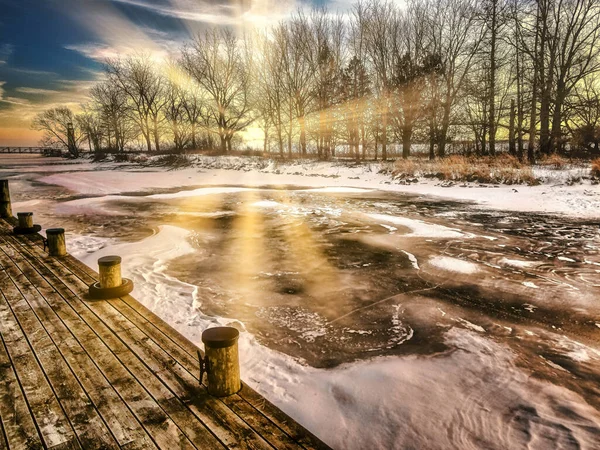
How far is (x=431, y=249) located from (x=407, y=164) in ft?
49.1

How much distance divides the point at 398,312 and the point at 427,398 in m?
1.80

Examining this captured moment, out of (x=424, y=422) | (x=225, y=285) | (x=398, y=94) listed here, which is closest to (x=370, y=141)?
(x=398, y=94)

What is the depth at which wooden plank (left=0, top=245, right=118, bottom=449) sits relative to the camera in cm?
247

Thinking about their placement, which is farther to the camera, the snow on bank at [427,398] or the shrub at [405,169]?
the shrub at [405,169]

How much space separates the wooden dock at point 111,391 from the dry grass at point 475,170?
1786 centimetres

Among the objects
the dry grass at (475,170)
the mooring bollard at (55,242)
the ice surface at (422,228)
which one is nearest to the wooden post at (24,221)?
the mooring bollard at (55,242)

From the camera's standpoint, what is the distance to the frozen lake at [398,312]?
130 inches

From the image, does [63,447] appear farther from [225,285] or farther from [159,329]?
[225,285]

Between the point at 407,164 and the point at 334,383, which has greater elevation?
the point at 407,164

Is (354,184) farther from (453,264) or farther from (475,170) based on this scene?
(453,264)

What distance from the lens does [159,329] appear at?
4.00 meters

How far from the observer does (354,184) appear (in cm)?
2206

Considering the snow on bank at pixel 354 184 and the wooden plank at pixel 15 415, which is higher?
the snow on bank at pixel 354 184

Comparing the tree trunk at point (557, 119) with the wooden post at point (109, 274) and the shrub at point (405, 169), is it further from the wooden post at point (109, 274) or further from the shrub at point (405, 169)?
the wooden post at point (109, 274)
